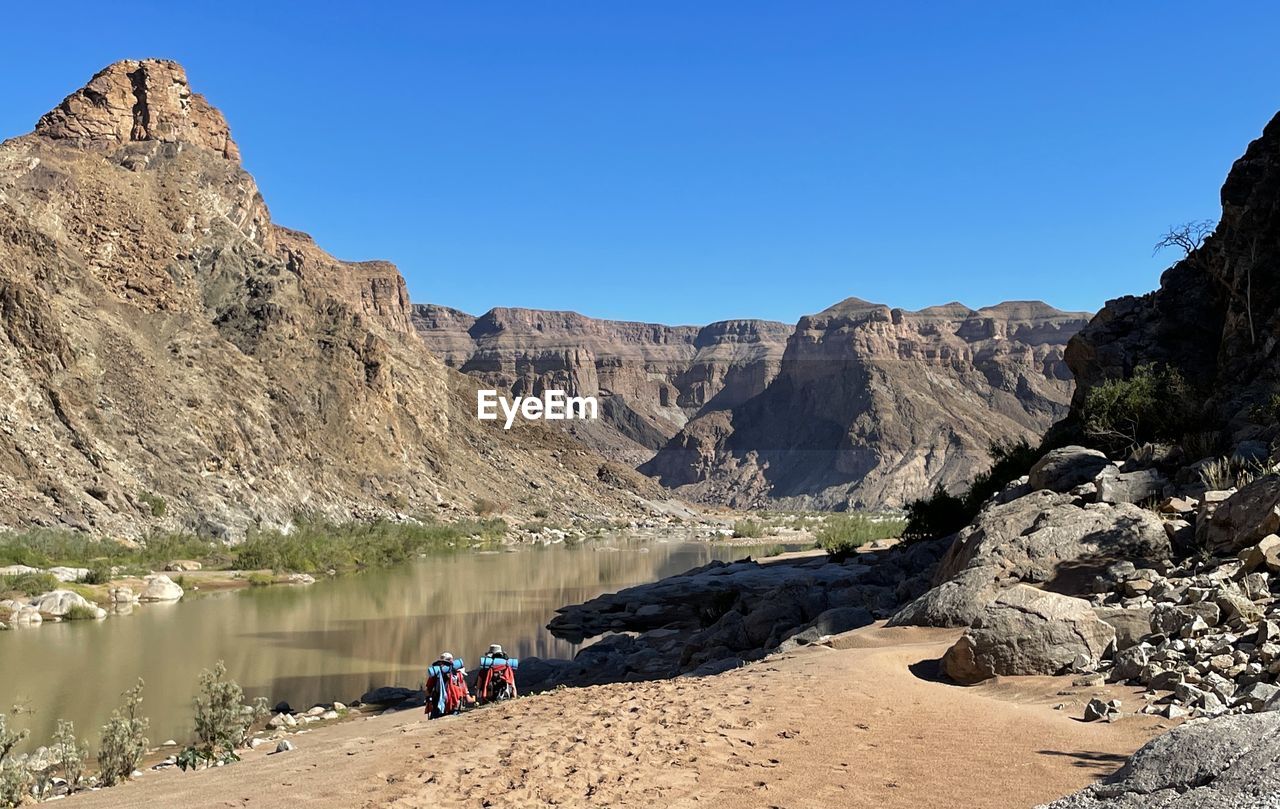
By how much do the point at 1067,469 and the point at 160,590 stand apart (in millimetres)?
27680

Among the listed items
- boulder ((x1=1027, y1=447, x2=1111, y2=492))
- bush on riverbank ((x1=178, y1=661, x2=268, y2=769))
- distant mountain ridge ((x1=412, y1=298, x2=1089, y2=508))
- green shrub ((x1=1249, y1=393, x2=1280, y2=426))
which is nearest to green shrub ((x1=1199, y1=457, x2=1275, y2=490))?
green shrub ((x1=1249, y1=393, x2=1280, y2=426))

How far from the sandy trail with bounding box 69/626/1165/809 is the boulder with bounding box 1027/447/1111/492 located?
21.8ft

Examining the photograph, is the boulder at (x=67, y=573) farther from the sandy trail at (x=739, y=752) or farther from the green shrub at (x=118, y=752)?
the sandy trail at (x=739, y=752)

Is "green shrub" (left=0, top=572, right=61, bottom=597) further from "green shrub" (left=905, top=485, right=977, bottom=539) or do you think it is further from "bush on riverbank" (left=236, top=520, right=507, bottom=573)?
"green shrub" (left=905, top=485, right=977, bottom=539)

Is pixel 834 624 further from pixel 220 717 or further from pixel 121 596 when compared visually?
pixel 121 596

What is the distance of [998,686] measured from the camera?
9.29 m

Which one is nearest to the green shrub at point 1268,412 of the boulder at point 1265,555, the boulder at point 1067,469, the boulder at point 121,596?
the boulder at point 1067,469

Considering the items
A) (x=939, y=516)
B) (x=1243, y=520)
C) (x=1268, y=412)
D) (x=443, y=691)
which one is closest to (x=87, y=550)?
(x=939, y=516)

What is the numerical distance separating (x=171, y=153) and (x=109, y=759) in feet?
226

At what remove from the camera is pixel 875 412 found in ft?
445

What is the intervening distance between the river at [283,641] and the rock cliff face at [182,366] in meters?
14.0

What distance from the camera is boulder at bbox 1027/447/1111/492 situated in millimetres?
16766

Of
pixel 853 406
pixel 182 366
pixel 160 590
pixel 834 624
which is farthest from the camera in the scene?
pixel 853 406

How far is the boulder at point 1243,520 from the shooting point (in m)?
10.5
